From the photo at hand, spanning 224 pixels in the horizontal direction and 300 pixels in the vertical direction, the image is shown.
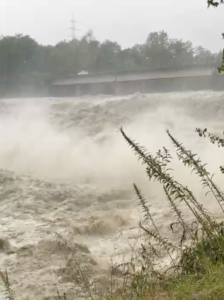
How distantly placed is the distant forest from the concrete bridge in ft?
15.5

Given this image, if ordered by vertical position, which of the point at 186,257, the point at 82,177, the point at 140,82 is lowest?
the point at 82,177

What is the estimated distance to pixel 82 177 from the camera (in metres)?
11.5

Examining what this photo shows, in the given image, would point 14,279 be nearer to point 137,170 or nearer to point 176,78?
point 137,170

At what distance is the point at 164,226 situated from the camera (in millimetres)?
7402

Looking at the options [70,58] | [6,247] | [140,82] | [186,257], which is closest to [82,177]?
[6,247]

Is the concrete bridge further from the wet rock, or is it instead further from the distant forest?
the wet rock

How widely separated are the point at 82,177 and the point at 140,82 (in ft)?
74.0

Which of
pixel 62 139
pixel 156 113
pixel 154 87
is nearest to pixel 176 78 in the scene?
pixel 154 87

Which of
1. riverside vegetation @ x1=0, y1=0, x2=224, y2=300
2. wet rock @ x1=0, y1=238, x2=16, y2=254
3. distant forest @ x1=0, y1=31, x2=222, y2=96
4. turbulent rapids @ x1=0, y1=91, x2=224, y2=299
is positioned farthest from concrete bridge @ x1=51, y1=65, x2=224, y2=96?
riverside vegetation @ x1=0, y1=0, x2=224, y2=300

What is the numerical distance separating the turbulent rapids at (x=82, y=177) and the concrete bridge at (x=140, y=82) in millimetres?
10038

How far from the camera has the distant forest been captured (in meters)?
45.3

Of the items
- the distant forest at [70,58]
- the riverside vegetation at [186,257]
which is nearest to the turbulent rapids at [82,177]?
the riverside vegetation at [186,257]

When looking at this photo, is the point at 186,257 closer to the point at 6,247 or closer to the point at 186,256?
the point at 186,256

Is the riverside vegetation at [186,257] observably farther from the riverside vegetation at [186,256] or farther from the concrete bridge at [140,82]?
the concrete bridge at [140,82]
